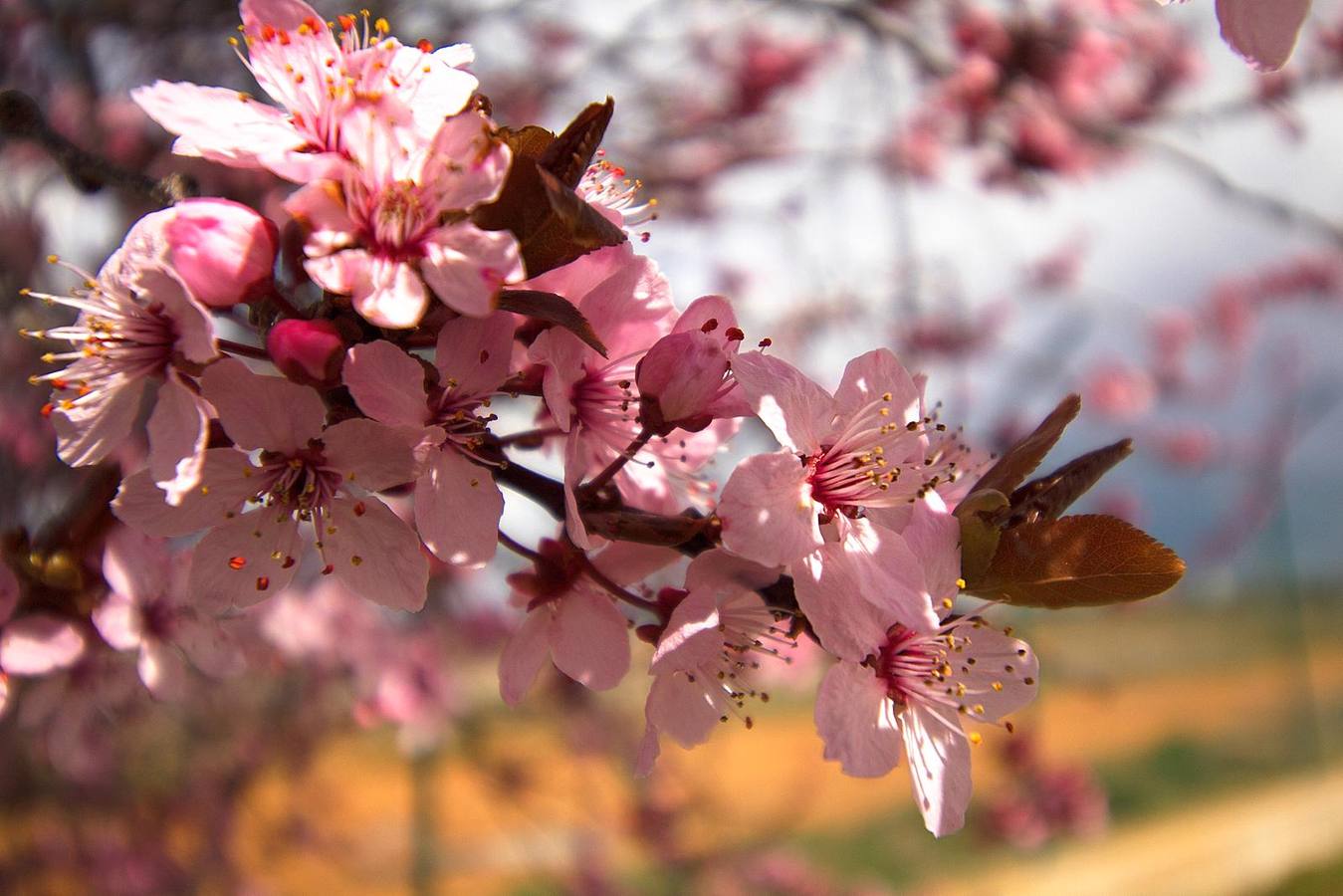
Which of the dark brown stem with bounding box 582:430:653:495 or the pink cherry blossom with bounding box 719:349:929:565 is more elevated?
the pink cherry blossom with bounding box 719:349:929:565

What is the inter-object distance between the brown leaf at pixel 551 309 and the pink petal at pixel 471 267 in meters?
0.03

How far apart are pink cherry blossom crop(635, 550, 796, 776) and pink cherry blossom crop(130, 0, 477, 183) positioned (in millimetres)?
351

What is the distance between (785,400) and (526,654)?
30 cm

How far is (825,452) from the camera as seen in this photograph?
2.21ft

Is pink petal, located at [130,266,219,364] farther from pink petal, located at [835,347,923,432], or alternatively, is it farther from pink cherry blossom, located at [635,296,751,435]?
pink petal, located at [835,347,923,432]

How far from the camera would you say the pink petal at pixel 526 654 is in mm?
726

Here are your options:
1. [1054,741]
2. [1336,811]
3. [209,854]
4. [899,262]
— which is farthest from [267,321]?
[1336,811]

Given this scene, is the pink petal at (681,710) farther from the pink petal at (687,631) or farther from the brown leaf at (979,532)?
the brown leaf at (979,532)

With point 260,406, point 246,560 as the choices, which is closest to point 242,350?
point 260,406

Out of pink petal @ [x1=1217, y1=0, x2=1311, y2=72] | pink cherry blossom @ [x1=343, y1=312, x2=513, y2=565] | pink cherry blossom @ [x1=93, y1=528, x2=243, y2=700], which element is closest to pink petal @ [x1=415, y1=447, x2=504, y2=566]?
pink cherry blossom @ [x1=343, y1=312, x2=513, y2=565]

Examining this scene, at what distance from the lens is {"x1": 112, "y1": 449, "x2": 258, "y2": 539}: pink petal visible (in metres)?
0.62

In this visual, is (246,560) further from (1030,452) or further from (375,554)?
(1030,452)

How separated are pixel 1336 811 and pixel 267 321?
10.5m

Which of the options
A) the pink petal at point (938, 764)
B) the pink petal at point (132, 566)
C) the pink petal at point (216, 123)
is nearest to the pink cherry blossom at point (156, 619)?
the pink petal at point (132, 566)
